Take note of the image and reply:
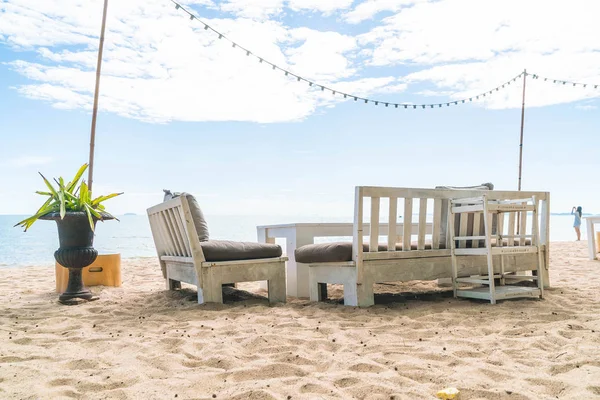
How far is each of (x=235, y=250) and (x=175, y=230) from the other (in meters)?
0.56

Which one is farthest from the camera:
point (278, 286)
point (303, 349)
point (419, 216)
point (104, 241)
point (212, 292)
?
point (104, 241)

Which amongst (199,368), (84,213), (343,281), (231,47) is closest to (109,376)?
(199,368)

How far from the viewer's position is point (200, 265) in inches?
140

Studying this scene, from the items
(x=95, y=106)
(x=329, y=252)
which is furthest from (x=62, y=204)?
(x=95, y=106)

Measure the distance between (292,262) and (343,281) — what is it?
0.77 metres

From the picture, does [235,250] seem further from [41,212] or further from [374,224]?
[41,212]

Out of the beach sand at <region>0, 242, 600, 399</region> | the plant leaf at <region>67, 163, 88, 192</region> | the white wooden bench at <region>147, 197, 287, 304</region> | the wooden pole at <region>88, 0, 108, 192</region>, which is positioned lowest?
the beach sand at <region>0, 242, 600, 399</region>

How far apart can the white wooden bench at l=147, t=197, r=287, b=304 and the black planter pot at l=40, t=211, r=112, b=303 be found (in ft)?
1.96

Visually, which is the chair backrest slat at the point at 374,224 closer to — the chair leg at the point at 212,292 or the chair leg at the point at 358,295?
the chair leg at the point at 358,295

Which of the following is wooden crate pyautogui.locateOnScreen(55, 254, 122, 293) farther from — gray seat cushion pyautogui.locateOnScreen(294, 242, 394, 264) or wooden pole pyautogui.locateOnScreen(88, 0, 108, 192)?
gray seat cushion pyautogui.locateOnScreen(294, 242, 394, 264)

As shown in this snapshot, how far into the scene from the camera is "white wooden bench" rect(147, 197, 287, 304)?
356 centimetres

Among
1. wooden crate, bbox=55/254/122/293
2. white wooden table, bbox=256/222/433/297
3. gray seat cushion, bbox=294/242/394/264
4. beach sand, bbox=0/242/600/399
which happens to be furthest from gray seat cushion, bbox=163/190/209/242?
wooden crate, bbox=55/254/122/293

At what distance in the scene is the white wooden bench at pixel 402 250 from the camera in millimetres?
3484

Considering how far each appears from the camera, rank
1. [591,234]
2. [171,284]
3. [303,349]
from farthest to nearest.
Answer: [591,234], [171,284], [303,349]
